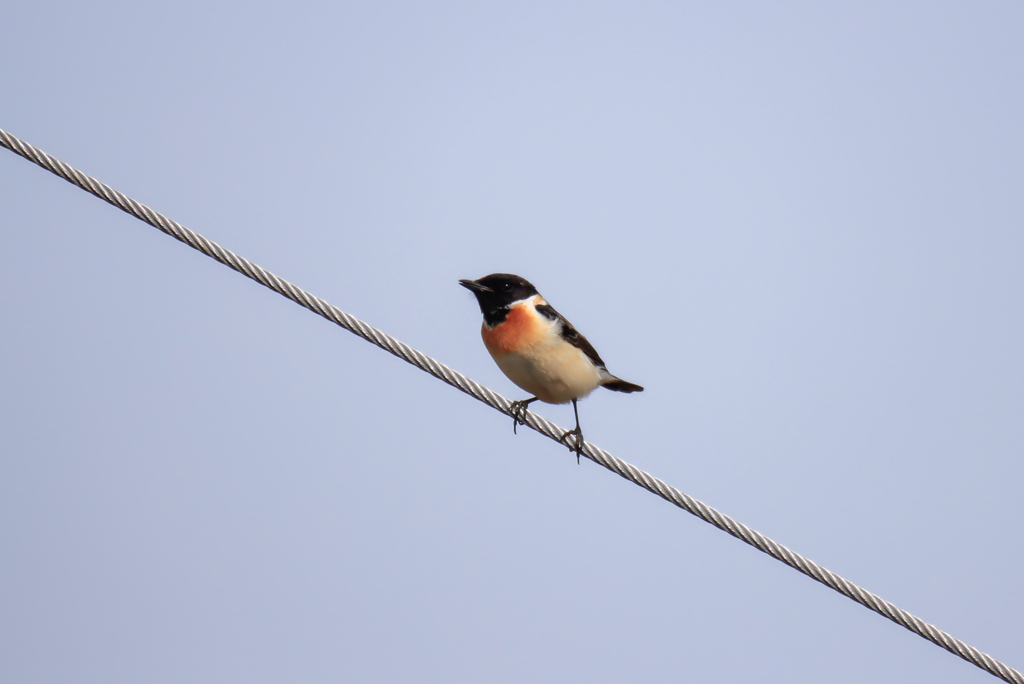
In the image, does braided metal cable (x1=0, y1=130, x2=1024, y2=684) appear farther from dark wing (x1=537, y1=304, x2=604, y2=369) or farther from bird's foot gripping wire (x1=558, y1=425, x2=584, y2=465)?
dark wing (x1=537, y1=304, x2=604, y2=369)

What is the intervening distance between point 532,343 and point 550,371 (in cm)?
25

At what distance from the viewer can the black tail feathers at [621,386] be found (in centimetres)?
843

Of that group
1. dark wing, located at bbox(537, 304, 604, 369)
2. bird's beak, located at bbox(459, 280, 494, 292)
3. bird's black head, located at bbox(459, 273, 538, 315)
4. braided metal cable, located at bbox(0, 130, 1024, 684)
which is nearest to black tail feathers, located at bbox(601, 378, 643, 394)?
dark wing, located at bbox(537, 304, 604, 369)

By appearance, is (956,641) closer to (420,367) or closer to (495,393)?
(495,393)

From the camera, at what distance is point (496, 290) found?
24.6 ft

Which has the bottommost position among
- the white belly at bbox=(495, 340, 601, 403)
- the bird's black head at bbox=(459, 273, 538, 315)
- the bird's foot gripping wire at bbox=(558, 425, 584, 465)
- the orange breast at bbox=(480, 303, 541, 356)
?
the bird's foot gripping wire at bbox=(558, 425, 584, 465)

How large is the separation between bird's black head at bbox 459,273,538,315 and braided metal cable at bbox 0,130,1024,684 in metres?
2.18

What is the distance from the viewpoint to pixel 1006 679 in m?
4.79

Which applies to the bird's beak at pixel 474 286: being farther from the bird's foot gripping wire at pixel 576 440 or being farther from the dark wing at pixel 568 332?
the bird's foot gripping wire at pixel 576 440

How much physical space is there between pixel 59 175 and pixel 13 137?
31 cm

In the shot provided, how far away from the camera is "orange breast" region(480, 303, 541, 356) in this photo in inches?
283

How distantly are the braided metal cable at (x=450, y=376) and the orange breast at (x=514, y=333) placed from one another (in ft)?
5.97

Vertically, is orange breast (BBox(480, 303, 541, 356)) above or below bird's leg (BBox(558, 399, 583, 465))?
above

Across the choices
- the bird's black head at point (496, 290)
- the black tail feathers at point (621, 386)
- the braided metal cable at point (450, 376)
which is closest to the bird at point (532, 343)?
the bird's black head at point (496, 290)
